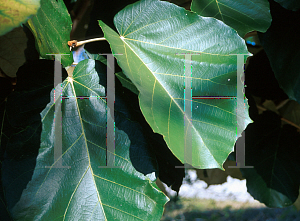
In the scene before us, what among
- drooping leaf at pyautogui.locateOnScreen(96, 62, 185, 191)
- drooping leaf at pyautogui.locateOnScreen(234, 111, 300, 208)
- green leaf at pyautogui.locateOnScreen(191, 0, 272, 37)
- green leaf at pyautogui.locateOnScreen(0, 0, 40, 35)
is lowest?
drooping leaf at pyautogui.locateOnScreen(234, 111, 300, 208)

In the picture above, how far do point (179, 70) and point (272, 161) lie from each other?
510mm

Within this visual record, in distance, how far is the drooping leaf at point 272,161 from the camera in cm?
74

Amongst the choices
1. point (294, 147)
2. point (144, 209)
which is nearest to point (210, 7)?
point (144, 209)

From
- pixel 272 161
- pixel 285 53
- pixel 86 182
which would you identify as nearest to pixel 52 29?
pixel 86 182

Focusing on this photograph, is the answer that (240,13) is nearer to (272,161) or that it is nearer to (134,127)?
(134,127)

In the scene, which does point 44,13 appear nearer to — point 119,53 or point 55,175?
point 119,53

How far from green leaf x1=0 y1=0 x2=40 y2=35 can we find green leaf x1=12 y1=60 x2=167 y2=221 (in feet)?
0.63

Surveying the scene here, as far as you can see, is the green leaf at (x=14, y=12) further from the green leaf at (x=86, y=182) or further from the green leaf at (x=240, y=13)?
the green leaf at (x=240, y=13)

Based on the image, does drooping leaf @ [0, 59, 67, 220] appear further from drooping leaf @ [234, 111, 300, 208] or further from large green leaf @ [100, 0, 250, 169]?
drooping leaf @ [234, 111, 300, 208]

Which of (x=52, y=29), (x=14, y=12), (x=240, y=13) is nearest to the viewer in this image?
(x=14, y=12)

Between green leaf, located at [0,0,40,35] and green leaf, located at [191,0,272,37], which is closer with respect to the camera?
green leaf, located at [0,0,40,35]

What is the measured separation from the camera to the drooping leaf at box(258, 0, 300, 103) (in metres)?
0.61

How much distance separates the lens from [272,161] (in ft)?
2.51

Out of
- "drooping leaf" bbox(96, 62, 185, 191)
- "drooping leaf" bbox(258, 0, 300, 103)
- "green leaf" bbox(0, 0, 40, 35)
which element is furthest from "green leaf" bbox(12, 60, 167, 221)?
"drooping leaf" bbox(258, 0, 300, 103)
